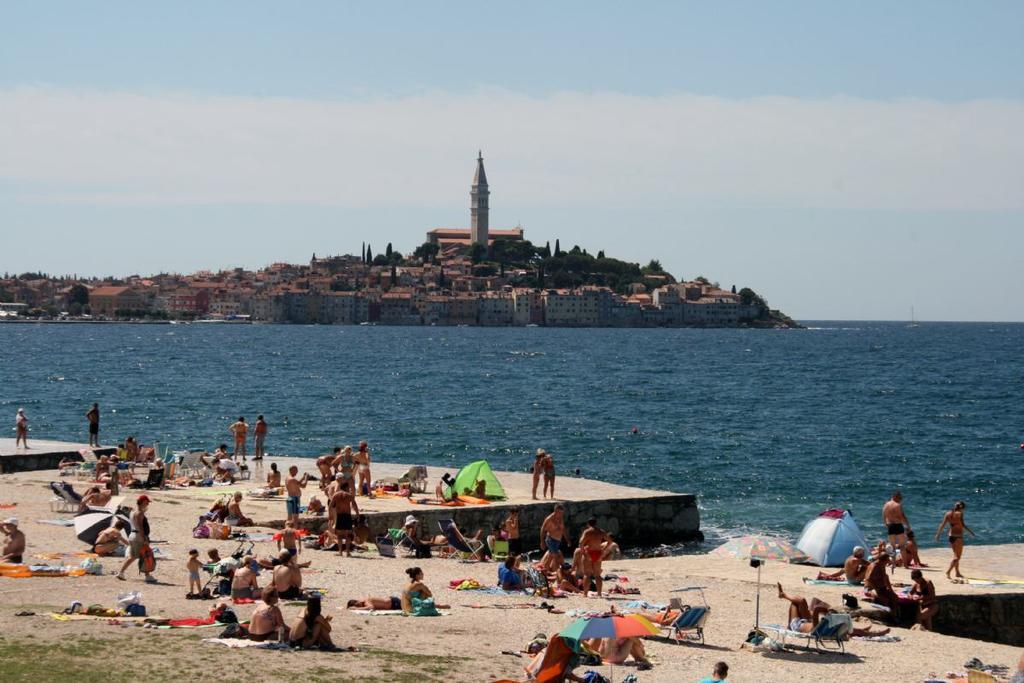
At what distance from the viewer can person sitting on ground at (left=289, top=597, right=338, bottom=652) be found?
13.7 metres

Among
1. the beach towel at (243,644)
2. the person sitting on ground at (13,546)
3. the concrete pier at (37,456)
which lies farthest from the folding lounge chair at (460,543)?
the concrete pier at (37,456)

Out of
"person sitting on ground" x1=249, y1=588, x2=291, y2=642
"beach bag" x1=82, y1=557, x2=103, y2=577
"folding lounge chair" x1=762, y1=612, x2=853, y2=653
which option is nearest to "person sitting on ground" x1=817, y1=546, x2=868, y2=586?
"folding lounge chair" x1=762, y1=612, x2=853, y2=653

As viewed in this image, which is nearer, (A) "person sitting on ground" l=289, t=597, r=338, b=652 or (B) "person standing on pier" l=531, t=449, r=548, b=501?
(A) "person sitting on ground" l=289, t=597, r=338, b=652

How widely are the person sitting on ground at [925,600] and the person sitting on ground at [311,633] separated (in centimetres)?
806

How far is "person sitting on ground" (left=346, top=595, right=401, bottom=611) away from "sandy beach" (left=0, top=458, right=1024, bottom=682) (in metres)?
0.16

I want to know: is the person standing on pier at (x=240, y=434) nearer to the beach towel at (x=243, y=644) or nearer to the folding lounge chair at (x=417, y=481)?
the folding lounge chair at (x=417, y=481)

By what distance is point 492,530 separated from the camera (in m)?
23.8

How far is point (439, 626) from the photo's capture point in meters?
15.4

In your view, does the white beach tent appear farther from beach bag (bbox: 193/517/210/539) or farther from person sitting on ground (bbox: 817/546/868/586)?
beach bag (bbox: 193/517/210/539)

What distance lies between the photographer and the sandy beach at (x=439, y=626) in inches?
514

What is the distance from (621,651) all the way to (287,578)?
4333 millimetres

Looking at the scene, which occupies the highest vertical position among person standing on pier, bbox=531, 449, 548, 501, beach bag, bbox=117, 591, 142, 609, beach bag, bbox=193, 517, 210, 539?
person standing on pier, bbox=531, 449, 548, 501

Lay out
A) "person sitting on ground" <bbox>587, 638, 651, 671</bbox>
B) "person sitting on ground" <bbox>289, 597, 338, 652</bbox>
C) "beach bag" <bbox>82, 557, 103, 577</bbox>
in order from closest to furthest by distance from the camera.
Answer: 1. "person sitting on ground" <bbox>289, 597, 338, 652</bbox>
2. "person sitting on ground" <bbox>587, 638, 651, 671</bbox>
3. "beach bag" <bbox>82, 557, 103, 577</bbox>

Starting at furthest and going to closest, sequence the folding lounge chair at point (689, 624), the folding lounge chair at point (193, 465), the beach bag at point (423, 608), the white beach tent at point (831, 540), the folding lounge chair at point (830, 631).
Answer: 1. the folding lounge chair at point (193, 465)
2. the white beach tent at point (831, 540)
3. the beach bag at point (423, 608)
4. the folding lounge chair at point (689, 624)
5. the folding lounge chair at point (830, 631)
